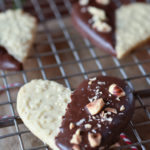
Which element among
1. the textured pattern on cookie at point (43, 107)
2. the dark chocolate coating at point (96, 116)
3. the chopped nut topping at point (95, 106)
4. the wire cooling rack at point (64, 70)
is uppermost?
the chopped nut topping at point (95, 106)

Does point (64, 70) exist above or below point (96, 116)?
below

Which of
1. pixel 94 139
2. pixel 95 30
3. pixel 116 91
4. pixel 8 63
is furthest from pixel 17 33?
pixel 94 139

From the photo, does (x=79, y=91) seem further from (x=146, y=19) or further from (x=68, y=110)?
(x=146, y=19)

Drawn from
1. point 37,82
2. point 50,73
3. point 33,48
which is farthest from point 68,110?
point 33,48

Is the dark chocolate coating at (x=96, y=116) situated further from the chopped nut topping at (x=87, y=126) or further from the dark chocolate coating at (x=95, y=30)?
the dark chocolate coating at (x=95, y=30)

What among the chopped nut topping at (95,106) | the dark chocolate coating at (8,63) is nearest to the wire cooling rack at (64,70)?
the dark chocolate coating at (8,63)

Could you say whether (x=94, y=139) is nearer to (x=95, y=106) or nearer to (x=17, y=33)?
(x=95, y=106)
